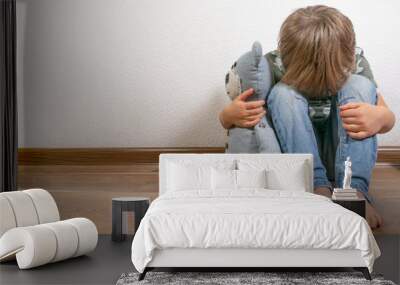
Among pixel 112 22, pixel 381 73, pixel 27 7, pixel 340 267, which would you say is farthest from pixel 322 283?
pixel 27 7

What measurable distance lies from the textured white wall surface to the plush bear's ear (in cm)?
8

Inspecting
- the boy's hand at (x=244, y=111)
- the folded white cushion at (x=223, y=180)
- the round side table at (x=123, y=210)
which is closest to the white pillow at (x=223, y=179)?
the folded white cushion at (x=223, y=180)

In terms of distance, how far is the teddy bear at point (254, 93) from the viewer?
282 inches

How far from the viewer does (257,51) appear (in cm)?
724

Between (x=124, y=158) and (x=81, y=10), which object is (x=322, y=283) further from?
(x=81, y=10)

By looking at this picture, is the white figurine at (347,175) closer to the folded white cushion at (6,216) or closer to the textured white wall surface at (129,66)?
the textured white wall surface at (129,66)

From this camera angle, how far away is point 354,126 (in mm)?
7164

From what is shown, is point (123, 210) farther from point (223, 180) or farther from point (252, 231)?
point (252, 231)

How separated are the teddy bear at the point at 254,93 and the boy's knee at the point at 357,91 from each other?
759mm

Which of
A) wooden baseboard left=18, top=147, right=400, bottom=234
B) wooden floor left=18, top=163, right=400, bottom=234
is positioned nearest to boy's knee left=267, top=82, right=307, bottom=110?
wooden baseboard left=18, top=147, right=400, bottom=234

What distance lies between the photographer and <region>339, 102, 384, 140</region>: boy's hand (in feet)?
23.5

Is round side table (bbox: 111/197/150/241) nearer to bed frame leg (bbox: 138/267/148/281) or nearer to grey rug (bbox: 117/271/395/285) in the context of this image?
grey rug (bbox: 117/271/395/285)

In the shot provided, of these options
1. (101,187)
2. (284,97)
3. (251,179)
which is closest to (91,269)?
(251,179)

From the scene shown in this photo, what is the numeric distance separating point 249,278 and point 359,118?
283cm
